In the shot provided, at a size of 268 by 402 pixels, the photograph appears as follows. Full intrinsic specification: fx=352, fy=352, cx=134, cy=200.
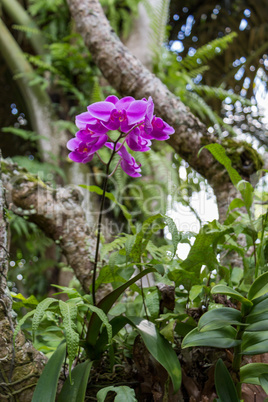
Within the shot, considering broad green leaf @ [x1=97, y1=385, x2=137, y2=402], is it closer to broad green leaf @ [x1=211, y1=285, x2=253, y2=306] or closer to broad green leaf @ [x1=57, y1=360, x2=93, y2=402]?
broad green leaf @ [x1=57, y1=360, x2=93, y2=402]

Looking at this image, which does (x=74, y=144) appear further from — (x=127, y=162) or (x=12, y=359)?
(x=12, y=359)

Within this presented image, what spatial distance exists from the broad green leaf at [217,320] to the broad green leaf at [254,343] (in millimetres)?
35

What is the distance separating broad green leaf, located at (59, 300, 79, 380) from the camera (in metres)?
0.53

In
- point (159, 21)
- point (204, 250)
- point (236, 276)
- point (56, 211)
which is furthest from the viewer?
point (159, 21)

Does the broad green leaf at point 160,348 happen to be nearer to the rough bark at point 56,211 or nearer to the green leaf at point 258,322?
the green leaf at point 258,322

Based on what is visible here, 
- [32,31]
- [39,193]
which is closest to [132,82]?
[39,193]

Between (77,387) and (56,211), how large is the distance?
0.64 m

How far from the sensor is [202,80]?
3135mm

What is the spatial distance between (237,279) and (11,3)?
2.39 metres

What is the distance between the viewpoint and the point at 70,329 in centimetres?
55

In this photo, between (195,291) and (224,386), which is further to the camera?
(195,291)

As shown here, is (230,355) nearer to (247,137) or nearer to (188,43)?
(247,137)

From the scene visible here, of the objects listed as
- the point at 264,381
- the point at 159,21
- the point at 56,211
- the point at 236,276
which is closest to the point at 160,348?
the point at 264,381

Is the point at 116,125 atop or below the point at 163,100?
below
